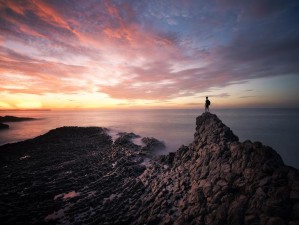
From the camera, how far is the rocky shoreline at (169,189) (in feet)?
27.3

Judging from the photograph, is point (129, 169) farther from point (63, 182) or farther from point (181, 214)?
point (181, 214)

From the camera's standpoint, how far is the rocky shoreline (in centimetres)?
833

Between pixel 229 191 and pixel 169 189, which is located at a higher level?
pixel 229 191

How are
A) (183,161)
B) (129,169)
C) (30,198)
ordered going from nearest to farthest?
(30,198) < (183,161) < (129,169)

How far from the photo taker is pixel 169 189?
1403 cm

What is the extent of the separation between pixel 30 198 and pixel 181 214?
14374 millimetres

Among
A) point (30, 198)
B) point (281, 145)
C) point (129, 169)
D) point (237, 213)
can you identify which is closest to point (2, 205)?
point (30, 198)

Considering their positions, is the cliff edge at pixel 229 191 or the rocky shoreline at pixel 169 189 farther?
the rocky shoreline at pixel 169 189

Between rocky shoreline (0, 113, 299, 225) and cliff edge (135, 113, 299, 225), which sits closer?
cliff edge (135, 113, 299, 225)

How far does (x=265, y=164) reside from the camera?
30.4 feet

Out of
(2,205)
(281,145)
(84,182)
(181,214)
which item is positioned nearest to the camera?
(181,214)

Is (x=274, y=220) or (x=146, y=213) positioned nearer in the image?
(x=274, y=220)

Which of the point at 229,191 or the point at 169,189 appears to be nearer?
the point at 229,191

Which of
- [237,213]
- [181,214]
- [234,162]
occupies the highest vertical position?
[234,162]
